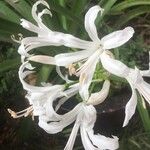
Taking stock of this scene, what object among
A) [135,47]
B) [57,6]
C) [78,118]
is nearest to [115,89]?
[135,47]

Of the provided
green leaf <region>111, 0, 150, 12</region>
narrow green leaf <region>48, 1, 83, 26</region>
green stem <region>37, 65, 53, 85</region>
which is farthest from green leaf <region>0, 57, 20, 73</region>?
green leaf <region>111, 0, 150, 12</region>

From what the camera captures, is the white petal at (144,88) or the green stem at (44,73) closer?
the white petal at (144,88)

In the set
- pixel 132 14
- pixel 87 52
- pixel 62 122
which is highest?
pixel 87 52

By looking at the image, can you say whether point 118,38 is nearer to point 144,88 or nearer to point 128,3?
point 144,88

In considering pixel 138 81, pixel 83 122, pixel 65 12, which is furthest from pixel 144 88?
pixel 65 12

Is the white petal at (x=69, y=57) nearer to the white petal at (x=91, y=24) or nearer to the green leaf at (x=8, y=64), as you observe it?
the white petal at (x=91, y=24)

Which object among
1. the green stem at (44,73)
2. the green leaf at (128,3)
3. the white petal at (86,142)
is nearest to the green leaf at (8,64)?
the green stem at (44,73)
